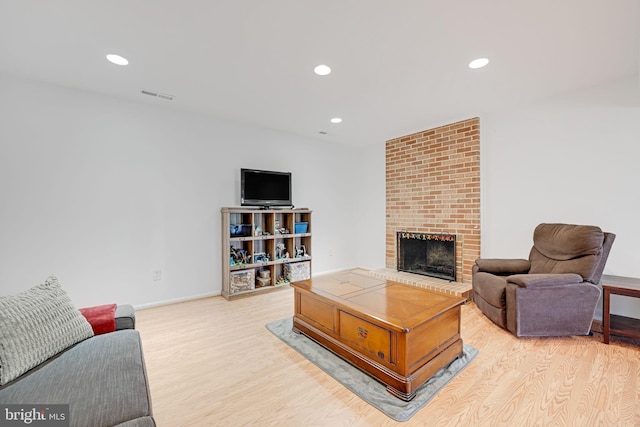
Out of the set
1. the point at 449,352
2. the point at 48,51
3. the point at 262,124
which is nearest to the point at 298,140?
the point at 262,124

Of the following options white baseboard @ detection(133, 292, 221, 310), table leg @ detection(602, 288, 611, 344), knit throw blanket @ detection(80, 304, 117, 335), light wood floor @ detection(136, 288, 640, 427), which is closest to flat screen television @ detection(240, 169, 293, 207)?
white baseboard @ detection(133, 292, 221, 310)

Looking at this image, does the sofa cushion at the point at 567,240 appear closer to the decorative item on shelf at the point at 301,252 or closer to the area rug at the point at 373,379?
the area rug at the point at 373,379

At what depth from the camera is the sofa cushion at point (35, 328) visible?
114cm

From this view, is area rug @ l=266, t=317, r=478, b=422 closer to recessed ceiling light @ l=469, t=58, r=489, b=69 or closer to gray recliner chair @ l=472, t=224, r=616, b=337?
gray recliner chair @ l=472, t=224, r=616, b=337

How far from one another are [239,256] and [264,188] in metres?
1.03

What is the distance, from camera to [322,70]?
97.8 inches

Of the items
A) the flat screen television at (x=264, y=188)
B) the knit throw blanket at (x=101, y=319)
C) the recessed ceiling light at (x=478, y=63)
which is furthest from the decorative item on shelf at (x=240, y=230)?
the recessed ceiling light at (x=478, y=63)

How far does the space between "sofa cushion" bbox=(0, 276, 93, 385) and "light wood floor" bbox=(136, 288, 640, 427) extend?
25.9 inches

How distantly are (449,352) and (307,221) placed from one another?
9.44 ft

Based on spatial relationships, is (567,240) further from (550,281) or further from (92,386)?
(92,386)

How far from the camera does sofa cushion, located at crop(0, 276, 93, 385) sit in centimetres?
114

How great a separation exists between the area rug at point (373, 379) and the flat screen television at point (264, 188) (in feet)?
6.67

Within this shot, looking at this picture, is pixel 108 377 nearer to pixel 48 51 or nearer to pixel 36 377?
pixel 36 377


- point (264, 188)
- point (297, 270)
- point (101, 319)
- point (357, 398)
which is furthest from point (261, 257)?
point (357, 398)
